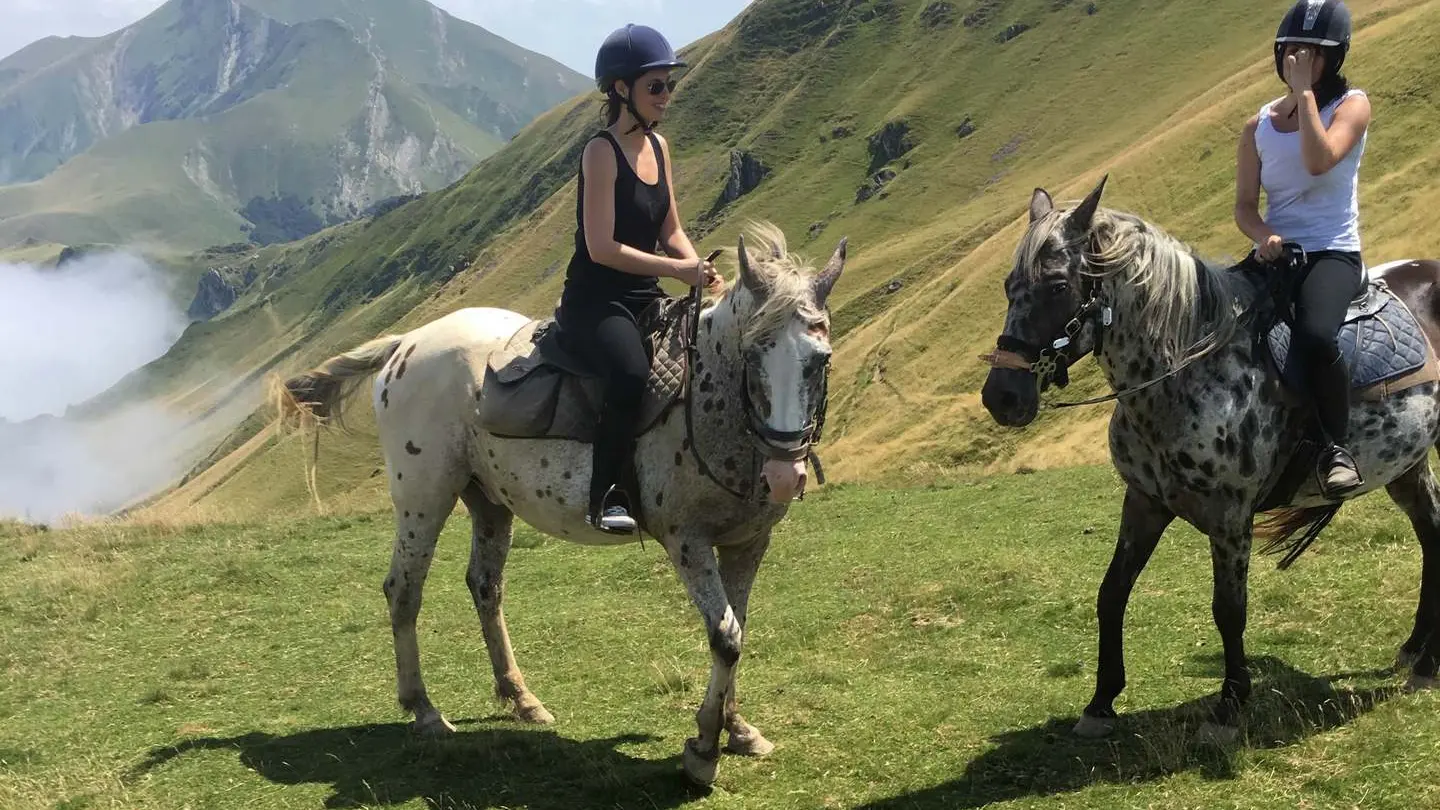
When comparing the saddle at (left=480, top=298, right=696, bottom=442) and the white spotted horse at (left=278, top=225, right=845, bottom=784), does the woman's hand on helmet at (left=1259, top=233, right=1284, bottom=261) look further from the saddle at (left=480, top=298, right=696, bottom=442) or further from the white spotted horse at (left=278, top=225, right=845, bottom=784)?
the saddle at (left=480, top=298, right=696, bottom=442)

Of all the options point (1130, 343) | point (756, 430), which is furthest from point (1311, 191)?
point (756, 430)

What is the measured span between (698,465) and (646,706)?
3.35 meters

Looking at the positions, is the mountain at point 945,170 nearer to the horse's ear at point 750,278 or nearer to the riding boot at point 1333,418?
the horse's ear at point 750,278

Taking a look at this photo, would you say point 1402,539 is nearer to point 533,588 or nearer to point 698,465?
point 698,465

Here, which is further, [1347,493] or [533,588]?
[533,588]

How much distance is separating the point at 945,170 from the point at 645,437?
129813mm

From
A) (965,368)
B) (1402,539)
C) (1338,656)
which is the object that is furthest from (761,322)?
(965,368)

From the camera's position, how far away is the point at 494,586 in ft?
28.8

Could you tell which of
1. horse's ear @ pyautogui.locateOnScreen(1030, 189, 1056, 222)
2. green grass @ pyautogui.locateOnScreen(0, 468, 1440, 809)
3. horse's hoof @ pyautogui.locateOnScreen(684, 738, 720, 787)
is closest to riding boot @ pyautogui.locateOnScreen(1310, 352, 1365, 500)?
green grass @ pyautogui.locateOnScreen(0, 468, 1440, 809)

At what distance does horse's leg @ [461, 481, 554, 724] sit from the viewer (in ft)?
28.7

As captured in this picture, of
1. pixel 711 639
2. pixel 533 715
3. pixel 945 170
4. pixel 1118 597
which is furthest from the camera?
pixel 945 170

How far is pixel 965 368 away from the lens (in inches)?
1939

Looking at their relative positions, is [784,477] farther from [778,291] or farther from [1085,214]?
[1085,214]

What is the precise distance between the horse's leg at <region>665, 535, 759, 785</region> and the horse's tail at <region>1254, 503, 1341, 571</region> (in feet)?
15.3
